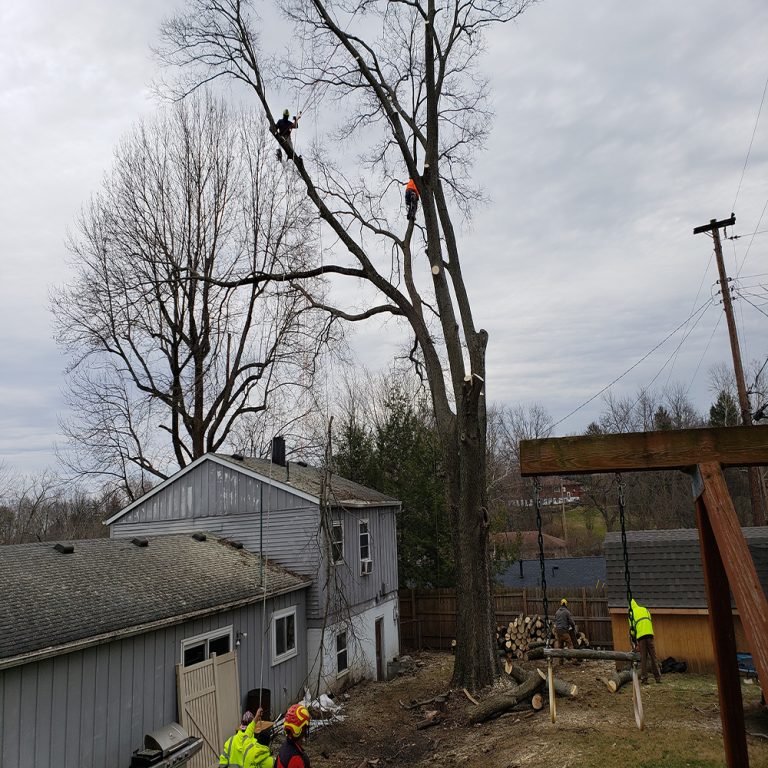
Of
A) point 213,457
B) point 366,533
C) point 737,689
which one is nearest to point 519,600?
point 366,533

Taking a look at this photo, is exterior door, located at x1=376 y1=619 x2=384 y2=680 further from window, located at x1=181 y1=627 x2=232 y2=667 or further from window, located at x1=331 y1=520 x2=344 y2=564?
window, located at x1=181 y1=627 x2=232 y2=667

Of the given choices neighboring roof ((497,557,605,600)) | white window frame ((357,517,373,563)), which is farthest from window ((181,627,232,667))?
neighboring roof ((497,557,605,600))

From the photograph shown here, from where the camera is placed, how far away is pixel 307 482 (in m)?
17.6

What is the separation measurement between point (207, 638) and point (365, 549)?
8.10 metres

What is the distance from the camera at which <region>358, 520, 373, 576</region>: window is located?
18.7m

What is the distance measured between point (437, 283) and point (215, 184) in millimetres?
12027

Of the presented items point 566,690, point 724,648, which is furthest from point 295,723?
point 566,690

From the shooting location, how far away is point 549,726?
9.17 meters

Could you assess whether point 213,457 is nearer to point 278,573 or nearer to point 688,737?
point 278,573

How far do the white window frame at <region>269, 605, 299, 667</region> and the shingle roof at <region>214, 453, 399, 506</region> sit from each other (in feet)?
9.24

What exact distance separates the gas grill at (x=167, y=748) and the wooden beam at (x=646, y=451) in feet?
25.9

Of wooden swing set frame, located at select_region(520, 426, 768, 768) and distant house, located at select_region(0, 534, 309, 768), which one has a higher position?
wooden swing set frame, located at select_region(520, 426, 768, 768)

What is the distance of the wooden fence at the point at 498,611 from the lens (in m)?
18.5

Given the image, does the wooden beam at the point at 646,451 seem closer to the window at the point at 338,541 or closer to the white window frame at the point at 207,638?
the white window frame at the point at 207,638
